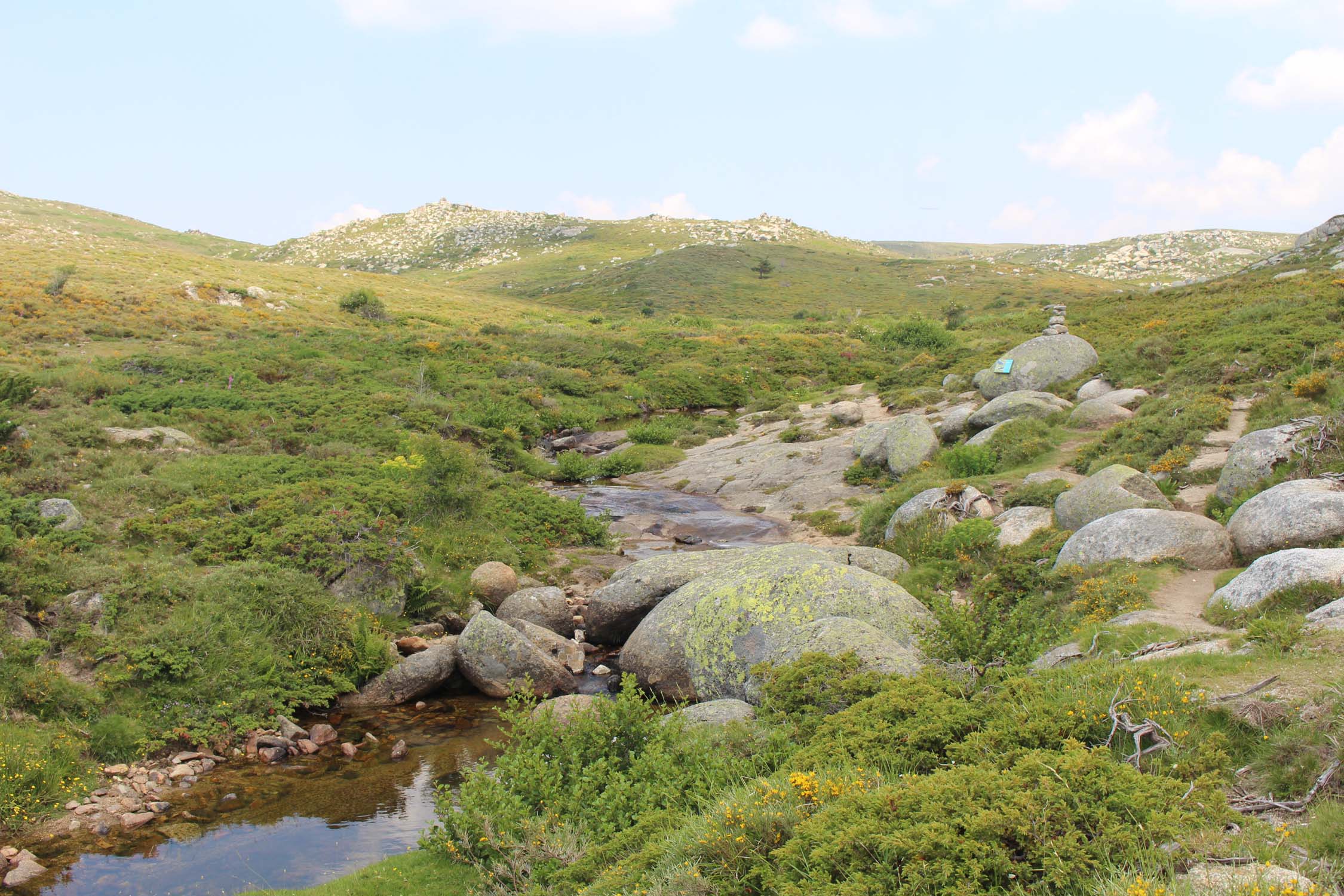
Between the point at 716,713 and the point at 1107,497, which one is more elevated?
the point at 1107,497

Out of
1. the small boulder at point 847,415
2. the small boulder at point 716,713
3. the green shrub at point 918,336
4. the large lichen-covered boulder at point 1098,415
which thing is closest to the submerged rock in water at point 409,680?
the small boulder at point 716,713

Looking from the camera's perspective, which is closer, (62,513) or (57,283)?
(62,513)

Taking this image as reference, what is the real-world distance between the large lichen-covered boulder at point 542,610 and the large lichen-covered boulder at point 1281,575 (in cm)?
1105

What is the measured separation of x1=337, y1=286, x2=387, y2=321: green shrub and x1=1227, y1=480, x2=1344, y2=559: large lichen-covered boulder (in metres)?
54.1

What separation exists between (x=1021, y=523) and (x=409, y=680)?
11.5 m

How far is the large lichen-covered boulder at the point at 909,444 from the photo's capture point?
22.6 m

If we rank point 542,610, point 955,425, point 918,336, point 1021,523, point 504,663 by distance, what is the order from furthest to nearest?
1. point 918,336
2. point 955,425
3. point 542,610
4. point 1021,523
5. point 504,663

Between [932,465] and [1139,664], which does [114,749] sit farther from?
[932,465]

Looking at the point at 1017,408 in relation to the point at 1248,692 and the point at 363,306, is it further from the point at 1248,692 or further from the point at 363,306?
the point at 363,306

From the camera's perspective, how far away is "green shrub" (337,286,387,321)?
5681 centimetres

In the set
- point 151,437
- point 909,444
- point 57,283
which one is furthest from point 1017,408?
point 57,283

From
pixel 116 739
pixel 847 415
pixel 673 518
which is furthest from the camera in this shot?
pixel 847 415

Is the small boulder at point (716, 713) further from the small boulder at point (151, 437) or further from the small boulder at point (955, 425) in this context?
the small boulder at point (151, 437)

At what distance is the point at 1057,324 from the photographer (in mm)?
31234
